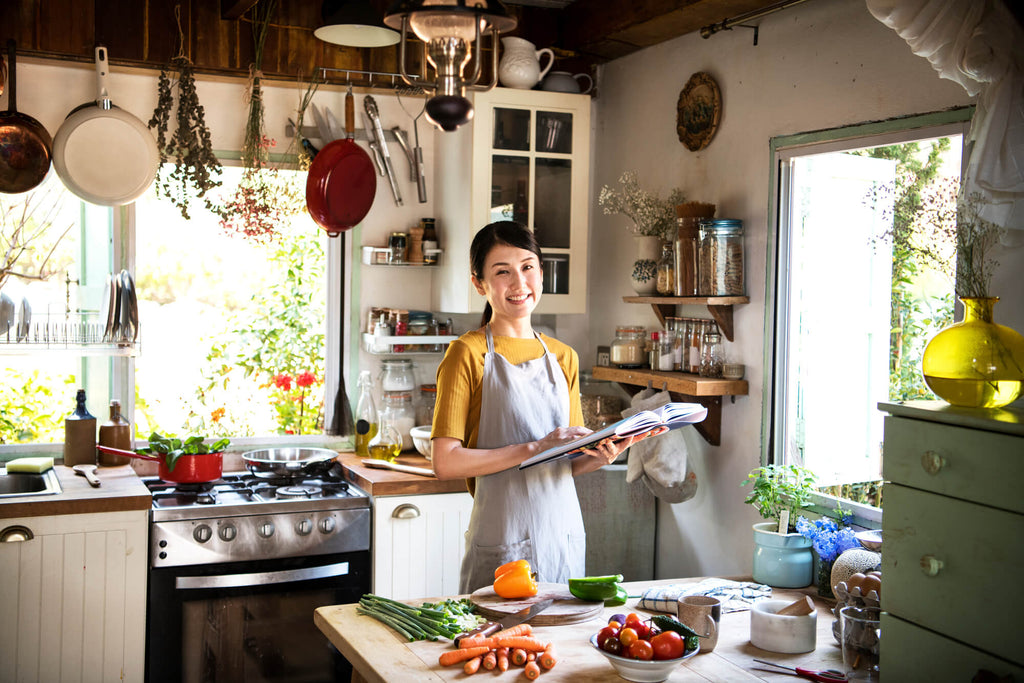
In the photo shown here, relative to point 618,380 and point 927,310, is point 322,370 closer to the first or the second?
point 618,380

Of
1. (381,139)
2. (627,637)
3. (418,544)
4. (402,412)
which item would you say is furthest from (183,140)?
(627,637)

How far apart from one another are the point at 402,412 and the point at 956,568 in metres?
2.74

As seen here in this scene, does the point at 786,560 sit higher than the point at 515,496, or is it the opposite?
the point at 515,496

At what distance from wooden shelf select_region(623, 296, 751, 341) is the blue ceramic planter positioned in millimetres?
805

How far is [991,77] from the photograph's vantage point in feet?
7.53

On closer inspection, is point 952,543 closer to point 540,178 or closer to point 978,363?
point 978,363

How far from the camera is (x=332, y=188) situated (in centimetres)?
395

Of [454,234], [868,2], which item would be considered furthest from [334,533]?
[868,2]

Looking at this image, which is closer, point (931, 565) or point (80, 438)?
point (931, 565)

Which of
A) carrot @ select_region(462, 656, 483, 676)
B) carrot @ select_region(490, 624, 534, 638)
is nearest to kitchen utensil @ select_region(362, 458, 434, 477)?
carrot @ select_region(490, 624, 534, 638)

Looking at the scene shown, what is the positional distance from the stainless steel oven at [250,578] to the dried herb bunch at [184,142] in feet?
3.92

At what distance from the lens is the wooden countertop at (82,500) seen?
316 cm

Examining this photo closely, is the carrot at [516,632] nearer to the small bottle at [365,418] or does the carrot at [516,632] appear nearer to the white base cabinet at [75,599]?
the white base cabinet at [75,599]

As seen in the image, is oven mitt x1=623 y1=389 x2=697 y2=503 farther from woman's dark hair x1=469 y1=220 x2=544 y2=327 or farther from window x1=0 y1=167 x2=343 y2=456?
window x1=0 y1=167 x2=343 y2=456
